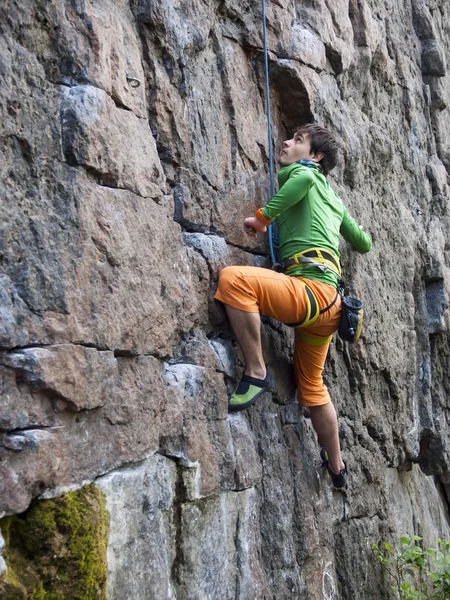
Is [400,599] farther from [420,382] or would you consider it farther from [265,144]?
[265,144]

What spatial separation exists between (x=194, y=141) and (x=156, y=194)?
1.55ft

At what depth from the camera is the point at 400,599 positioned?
4676 mm

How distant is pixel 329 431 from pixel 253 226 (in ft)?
3.72

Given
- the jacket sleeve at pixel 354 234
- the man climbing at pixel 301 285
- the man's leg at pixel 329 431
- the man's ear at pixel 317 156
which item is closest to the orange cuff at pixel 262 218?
the man climbing at pixel 301 285

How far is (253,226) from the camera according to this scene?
3654 mm

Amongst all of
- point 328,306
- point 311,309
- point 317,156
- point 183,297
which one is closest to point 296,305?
point 311,309

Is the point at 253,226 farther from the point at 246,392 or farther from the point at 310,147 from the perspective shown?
the point at 246,392

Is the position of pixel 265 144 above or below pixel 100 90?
above

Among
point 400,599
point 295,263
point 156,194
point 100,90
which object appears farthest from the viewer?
point 400,599

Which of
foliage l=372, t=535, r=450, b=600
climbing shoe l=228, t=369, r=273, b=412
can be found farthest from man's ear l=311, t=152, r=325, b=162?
foliage l=372, t=535, r=450, b=600

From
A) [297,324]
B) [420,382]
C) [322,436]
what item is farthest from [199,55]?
[420,382]

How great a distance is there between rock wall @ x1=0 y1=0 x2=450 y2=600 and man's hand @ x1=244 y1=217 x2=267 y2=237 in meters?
0.07

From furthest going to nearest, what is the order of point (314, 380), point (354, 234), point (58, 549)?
point (354, 234) → point (314, 380) → point (58, 549)

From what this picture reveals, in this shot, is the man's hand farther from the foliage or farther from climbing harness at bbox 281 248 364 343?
the foliage
